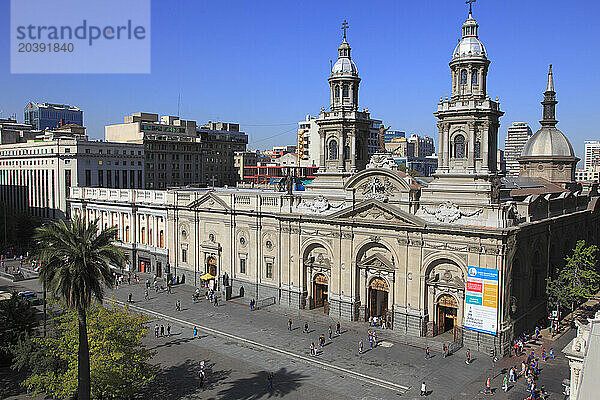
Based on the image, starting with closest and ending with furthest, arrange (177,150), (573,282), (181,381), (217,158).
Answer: (181,381), (573,282), (177,150), (217,158)

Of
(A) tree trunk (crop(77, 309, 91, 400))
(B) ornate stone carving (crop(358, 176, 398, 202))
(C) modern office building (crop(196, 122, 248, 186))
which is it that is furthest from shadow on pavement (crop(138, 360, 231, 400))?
(C) modern office building (crop(196, 122, 248, 186))

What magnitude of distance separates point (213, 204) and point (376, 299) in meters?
26.3

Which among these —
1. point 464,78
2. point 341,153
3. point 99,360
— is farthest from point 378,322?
point 99,360

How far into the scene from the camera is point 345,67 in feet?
208

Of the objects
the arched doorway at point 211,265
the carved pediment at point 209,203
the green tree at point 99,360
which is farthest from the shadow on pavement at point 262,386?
the carved pediment at point 209,203

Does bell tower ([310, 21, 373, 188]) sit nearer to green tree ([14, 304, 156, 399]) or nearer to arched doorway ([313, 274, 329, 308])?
arched doorway ([313, 274, 329, 308])

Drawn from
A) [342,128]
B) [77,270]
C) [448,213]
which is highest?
[342,128]

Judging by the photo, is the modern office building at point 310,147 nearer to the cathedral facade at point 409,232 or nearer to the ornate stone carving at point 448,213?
the cathedral facade at point 409,232

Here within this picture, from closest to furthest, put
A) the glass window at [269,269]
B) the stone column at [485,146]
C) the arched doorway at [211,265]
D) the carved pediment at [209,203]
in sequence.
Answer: the stone column at [485,146] → the glass window at [269,269] → the carved pediment at [209,203] → the arched doorway at [211,265]

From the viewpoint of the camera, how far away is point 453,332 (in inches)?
1960

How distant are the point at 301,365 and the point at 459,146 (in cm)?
2603

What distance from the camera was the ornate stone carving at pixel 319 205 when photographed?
193ft

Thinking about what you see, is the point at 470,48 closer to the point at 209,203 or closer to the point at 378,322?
the point at 378,322

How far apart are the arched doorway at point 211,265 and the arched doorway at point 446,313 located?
3175 cm
